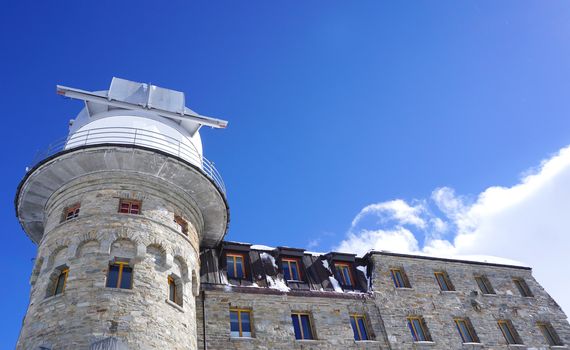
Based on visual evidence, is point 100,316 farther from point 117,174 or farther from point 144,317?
point 117,174

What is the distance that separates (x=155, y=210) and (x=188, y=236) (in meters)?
1.96

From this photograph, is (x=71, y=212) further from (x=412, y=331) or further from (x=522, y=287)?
(x=522, y=287)

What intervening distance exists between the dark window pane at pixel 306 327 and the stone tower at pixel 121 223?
561 cm

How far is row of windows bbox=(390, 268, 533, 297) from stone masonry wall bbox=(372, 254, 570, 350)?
0.24 meters

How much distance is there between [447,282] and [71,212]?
20894mm

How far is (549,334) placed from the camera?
25.6m

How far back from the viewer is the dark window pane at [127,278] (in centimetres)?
1576

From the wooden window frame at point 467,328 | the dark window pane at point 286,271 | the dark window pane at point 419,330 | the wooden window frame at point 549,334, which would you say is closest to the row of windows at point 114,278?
the dark window pane at point 286,271

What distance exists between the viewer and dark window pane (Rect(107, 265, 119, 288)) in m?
15.7

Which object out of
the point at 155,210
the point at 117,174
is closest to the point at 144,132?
the point at 117,174

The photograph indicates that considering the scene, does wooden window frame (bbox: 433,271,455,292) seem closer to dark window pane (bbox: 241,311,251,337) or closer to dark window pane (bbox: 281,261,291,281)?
dark window pane (bbox: 281,261,291,281)

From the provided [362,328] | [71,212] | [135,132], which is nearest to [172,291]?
[71,212]

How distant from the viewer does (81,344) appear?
1373 cm

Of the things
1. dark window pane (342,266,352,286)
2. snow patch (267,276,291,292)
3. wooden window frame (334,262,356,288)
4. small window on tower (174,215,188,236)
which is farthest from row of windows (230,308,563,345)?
small window on tower (174,215,188,236)
